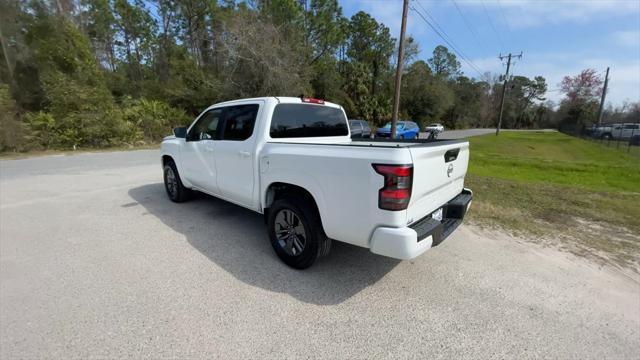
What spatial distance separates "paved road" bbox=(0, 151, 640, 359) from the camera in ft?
6.69

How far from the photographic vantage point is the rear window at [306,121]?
342cm

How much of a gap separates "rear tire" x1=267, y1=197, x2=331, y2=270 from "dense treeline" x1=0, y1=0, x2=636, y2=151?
15280mm

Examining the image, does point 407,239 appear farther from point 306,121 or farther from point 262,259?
point 306,121

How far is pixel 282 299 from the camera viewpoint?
8.39ft

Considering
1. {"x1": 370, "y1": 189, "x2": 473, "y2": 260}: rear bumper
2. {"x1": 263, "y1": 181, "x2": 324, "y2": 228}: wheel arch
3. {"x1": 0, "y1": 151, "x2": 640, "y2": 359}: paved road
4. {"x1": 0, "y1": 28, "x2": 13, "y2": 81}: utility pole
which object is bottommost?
{"x1": 0, "y1": 151, "x2": 640, "y2": 359}: paved road

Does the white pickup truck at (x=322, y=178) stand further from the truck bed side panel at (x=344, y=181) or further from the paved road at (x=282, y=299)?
the paved road at (x=282, y=299)

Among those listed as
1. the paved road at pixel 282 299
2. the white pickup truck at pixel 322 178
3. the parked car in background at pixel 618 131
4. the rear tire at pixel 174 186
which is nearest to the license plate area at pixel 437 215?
the white pickup truck at pixel 322 178

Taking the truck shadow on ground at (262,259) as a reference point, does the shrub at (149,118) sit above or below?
above

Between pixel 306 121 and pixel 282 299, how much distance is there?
2268 millimetres

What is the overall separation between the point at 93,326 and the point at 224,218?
2.44m

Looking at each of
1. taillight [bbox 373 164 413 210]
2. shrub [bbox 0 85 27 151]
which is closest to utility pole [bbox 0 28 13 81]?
shrub [bbox 0 85 27 151]

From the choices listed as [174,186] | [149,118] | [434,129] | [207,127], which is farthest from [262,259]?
[149,118]

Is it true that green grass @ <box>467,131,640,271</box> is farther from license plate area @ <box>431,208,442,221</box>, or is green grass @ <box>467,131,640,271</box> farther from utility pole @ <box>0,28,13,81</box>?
utility pole @ <box>0,28,13,81</box>

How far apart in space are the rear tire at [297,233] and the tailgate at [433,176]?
0.96m
